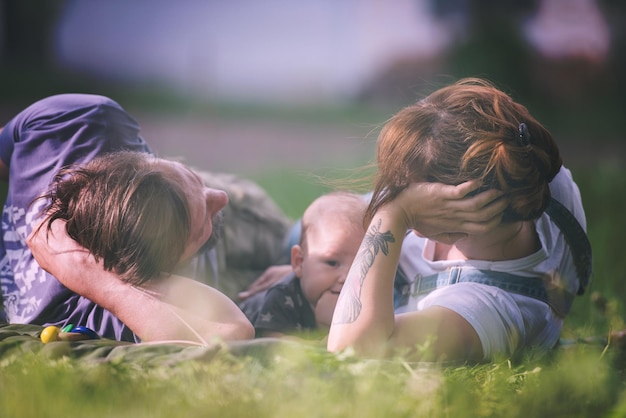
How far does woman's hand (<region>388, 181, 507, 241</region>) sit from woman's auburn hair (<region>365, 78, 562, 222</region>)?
2 cm

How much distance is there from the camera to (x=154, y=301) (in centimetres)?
167

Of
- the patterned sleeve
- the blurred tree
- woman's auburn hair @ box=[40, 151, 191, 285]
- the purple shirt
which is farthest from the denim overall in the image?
the blurred tree

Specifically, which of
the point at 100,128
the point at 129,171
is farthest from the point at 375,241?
the point at 100,128

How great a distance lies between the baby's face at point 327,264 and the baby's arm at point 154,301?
33 centimetres

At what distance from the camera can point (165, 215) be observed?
5.43 feet

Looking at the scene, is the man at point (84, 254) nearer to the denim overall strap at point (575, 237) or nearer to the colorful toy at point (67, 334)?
the colorful toy at point (67, 334)

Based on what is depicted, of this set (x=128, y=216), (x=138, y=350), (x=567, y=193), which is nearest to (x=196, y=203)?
(x=128, y=216)

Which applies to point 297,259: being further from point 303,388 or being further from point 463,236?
point 303,388

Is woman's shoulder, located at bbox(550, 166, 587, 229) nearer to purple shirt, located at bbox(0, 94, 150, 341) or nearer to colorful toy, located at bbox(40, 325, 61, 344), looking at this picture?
purple shirt, located at bbox(0, 94, 150, 341)

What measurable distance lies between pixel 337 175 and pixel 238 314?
0.43m

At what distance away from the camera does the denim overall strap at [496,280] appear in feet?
5.71

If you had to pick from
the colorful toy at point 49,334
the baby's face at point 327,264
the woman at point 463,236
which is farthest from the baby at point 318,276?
the colorful toy at point 49,334

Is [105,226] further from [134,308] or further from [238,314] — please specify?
[238,314]

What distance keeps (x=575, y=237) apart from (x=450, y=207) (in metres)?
0.43
